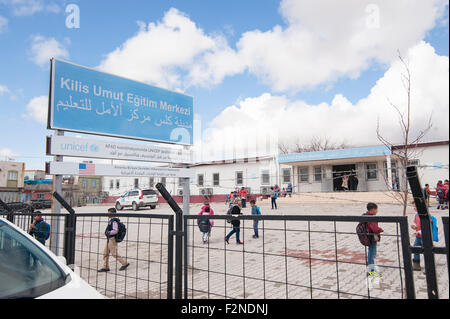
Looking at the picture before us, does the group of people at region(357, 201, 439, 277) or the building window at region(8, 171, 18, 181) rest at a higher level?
the building window at region(8, 171, 18, 181)

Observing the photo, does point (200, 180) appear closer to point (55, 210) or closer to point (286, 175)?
point (286, 175)

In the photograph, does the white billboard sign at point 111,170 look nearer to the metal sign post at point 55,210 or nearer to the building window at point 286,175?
the metal sign post at point 55,210

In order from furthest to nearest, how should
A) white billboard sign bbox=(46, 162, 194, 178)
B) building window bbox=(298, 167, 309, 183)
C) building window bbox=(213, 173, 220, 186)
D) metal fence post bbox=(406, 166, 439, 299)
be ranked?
building window bbox=(213, 173, 220, 186) → building window bbox=(298, 167, 309, 183) → white billboard sign bbox=(46, 162, 194, 178) → metal fence post bbox=(406, 166, 439, 299)

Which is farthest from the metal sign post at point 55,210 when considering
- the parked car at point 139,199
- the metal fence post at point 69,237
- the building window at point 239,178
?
the building window at point 239,178

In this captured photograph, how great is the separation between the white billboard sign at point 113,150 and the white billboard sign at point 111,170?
239mm

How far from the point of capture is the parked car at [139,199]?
1095 inches

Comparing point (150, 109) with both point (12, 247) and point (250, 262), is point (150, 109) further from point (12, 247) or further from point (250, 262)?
point (12, 247)

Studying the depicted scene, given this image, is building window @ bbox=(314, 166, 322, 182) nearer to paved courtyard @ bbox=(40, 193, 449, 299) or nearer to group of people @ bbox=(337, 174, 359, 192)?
group of people @ bbox=(337, 174, 359, 192)

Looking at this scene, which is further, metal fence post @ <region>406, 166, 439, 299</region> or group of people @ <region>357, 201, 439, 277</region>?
group of people @ <region>357, 201, 439, 277</region>

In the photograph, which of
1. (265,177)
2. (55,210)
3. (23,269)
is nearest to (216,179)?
(265,177)

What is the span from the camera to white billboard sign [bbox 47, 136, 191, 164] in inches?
245

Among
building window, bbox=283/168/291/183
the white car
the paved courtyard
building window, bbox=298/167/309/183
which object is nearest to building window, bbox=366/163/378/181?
building window, bbox=298/167/309/183
